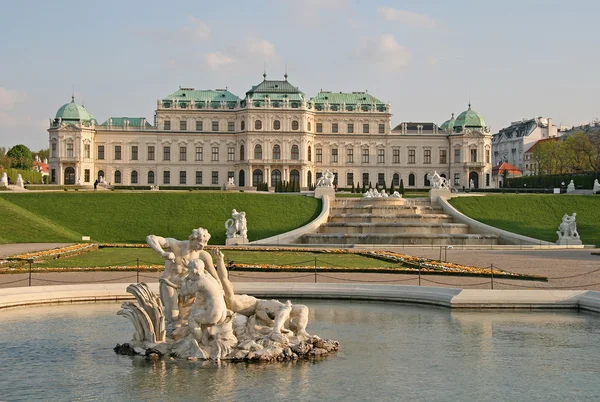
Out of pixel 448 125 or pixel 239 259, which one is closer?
pixel 239 259

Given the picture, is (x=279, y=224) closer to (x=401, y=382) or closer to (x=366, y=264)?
(x=366, y=264)

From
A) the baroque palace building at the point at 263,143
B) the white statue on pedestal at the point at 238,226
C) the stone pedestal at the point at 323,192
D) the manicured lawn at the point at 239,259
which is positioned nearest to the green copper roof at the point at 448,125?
the baroque palace building at the point at 263,143

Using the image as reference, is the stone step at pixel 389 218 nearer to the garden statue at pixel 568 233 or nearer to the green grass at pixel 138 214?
the green grass at pixel 138 214

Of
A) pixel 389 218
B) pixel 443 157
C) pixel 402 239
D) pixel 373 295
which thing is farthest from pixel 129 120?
pixel 373 295

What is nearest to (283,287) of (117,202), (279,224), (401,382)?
(401,382)

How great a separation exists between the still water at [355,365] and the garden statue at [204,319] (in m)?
0.34

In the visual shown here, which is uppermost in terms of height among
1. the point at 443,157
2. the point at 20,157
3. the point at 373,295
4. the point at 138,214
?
the point at 20,157

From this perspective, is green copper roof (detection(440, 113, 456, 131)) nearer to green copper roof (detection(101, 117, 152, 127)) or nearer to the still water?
green copper roof (detection(101, 117, 152, 127))

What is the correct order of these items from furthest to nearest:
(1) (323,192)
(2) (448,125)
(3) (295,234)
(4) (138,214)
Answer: (2) (448,125)
(1) (323,192)
(4) (138,214)
(3) (295,234)

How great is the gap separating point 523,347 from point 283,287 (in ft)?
24.6

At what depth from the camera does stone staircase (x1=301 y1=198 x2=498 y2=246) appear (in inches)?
1827

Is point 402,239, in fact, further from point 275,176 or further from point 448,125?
point 448,125

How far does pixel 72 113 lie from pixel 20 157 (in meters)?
32.7

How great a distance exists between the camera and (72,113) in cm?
9544
